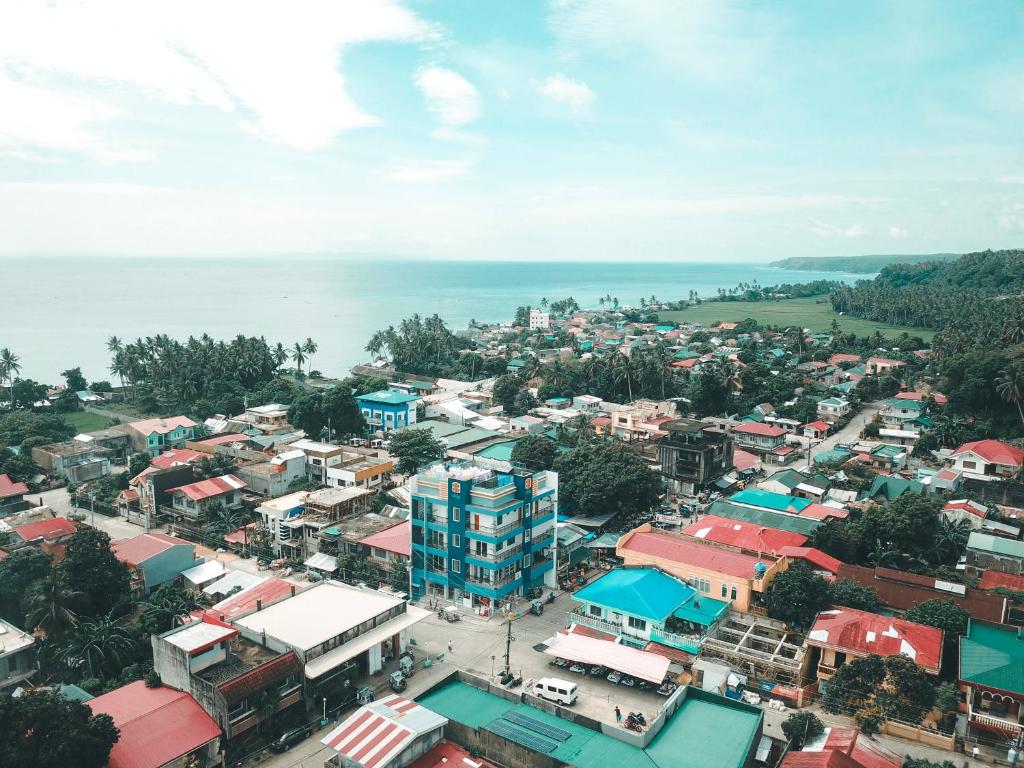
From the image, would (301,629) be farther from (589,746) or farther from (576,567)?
(576,567)

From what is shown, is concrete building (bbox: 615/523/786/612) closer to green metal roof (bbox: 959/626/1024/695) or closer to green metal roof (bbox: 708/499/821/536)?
green metal roof (bbox: 708/499/821/536)

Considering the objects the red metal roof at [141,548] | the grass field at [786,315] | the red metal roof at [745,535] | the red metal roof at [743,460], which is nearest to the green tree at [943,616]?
the red metal roof at [745,535]

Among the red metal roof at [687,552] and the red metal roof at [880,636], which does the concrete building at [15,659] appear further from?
the red metal roof at [880,636]

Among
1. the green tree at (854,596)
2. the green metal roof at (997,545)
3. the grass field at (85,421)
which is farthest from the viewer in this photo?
the grass field at (85,421)

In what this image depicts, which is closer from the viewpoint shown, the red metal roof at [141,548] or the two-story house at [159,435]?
the red metal roof at [141,548]

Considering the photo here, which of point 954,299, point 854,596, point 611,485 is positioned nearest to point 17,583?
point 611,485

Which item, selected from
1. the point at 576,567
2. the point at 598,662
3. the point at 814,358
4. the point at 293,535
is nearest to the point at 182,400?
the point at 293,535

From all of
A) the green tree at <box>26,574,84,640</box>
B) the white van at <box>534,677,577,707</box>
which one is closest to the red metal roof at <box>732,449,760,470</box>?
the white van at <box>534,677,577,707</box>
